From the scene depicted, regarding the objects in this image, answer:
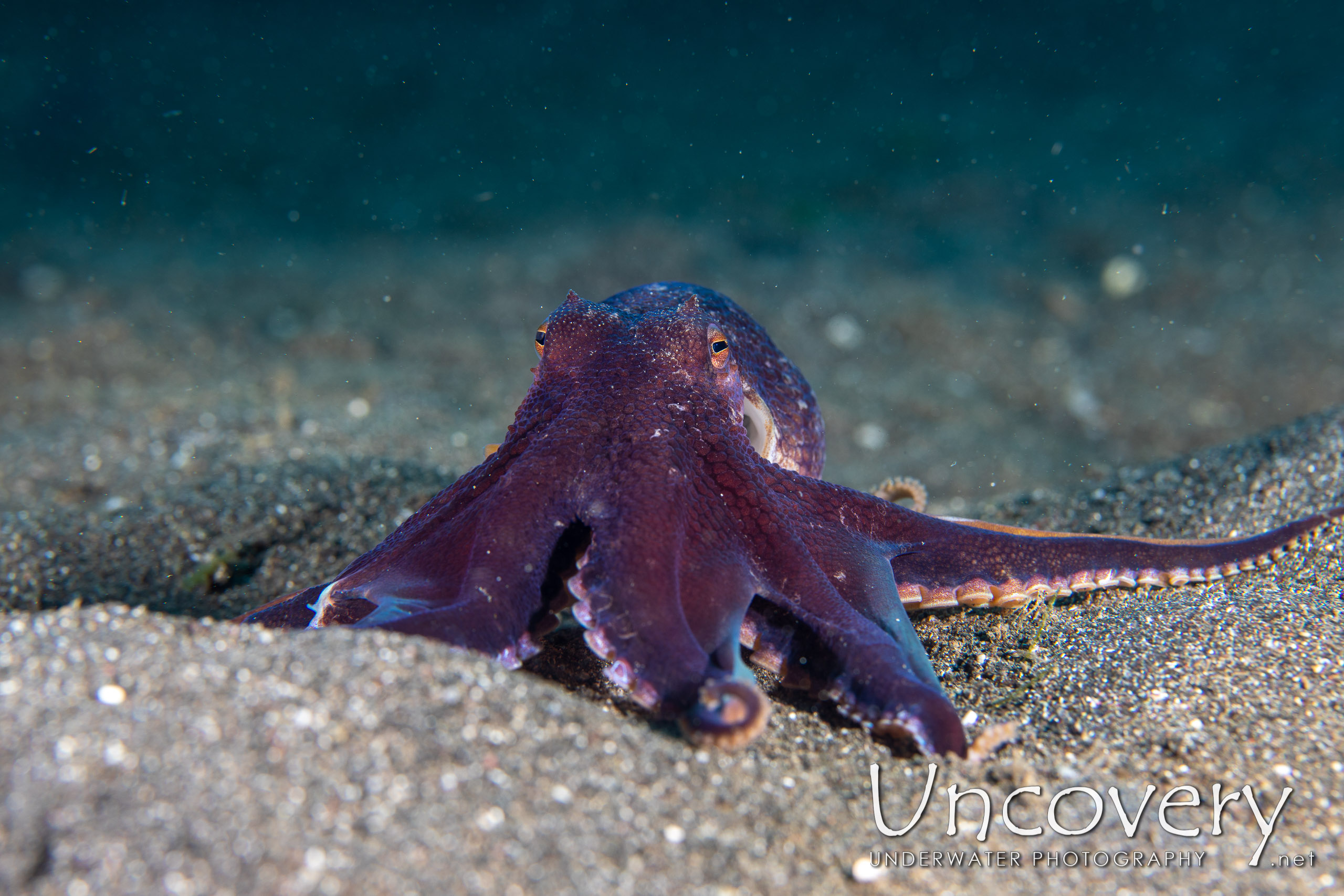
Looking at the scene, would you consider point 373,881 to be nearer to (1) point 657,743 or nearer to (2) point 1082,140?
(1) point 657,743

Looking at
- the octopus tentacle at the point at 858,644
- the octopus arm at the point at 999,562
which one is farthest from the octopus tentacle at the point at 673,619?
the octopus arm at the point at 999,562

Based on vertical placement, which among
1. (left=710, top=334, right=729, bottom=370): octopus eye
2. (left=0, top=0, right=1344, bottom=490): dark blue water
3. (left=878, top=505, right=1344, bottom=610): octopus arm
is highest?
(left=0, top=0, right=1344, bottom=490): dark blue water

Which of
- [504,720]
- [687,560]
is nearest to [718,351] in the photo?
[687,560]

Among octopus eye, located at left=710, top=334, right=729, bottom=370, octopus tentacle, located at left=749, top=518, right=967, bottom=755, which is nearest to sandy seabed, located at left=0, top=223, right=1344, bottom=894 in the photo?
octopus tentacle, located at left=749, top=518, right=967, bottom=755

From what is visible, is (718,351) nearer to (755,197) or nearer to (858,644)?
(858,644)

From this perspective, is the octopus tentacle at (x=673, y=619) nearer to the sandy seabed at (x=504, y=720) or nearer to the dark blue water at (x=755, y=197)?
the sandy seabed at (x=504, y=720)

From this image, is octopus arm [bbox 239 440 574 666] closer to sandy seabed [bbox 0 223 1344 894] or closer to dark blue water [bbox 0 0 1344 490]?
sandy seabed [bbox 0 223 1344 894]

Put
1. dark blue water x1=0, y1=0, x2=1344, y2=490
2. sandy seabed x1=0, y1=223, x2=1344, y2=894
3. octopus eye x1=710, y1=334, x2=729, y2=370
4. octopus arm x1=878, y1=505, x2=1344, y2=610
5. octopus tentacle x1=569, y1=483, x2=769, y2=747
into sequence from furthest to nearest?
1. dark blue water x1=0, y1=0, x2=1344, y2=490
2. octopus eye x1=710, y1=334, x2=729, y2=370
3. octopus arm x1=878, y1=505, x2=1344, y2=610
4. octopus tentacle x1=569, y1=483, x2=769, y2=747
5. sandy seabed x1=0, y1=223, x2=1344, y2=894

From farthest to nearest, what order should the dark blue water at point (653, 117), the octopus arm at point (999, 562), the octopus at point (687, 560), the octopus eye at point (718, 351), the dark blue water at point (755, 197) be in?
the dark blue water at point (653, 117), the dark blue water at point (755, 197), the octopus eye at point (718, 351), the octopus arm at point (999, 562), the octopus at point (687, 560)
